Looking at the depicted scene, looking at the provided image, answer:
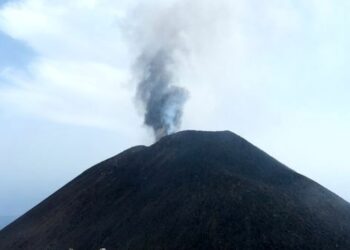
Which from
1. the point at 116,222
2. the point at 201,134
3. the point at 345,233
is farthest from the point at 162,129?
the point at 345,233

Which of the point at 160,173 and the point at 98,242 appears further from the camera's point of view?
the point at 160,173

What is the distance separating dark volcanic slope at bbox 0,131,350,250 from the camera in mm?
56531

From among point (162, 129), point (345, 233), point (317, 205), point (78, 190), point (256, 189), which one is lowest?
point (345, 233)

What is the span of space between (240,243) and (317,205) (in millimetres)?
17290

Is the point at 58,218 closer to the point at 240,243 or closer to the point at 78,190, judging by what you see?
the point at 78,190

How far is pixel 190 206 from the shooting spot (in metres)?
62.7

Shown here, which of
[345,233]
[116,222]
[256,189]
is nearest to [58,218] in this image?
[116,222]

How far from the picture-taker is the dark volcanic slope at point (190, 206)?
56.5 metres

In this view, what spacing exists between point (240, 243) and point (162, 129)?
68045 mm

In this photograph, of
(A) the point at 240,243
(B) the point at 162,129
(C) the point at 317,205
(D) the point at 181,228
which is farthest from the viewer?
(B) the point at 162,129

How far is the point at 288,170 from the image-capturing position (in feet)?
249

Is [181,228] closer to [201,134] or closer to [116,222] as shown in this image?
[116,222]

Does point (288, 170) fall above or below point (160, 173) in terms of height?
below

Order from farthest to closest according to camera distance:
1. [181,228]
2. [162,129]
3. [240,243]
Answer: [162,129], [181,228], [240,243]
